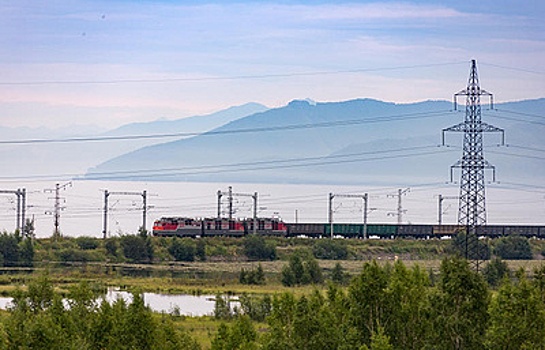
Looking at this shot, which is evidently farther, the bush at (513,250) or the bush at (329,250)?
the bush at (513,250)

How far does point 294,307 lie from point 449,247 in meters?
78.4

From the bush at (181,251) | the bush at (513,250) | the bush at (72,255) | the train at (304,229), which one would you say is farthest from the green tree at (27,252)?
the bush at (513,250)

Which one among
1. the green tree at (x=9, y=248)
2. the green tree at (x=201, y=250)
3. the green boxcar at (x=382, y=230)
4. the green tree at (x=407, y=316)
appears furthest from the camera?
the green boxcar at (x=382, y=230)

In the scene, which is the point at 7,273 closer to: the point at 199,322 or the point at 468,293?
the point at 199,322

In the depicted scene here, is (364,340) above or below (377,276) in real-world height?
below

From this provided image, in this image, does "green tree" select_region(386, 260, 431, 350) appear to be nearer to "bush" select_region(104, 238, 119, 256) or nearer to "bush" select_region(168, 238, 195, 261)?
"bush" select_region(168, 238, 195, 261)

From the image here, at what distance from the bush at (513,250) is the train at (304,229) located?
2.76 meters

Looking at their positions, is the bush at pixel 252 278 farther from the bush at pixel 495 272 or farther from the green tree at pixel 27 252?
the green tree at pixel 27 252

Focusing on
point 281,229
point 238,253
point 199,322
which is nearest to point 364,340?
point 199,322

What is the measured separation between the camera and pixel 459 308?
3008 cm

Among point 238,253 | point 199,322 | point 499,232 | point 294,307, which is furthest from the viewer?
point 499,232

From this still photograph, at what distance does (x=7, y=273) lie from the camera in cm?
7650

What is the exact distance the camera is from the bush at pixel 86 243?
100700 millimetres

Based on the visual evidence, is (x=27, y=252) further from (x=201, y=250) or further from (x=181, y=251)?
(x=201, y=250)
